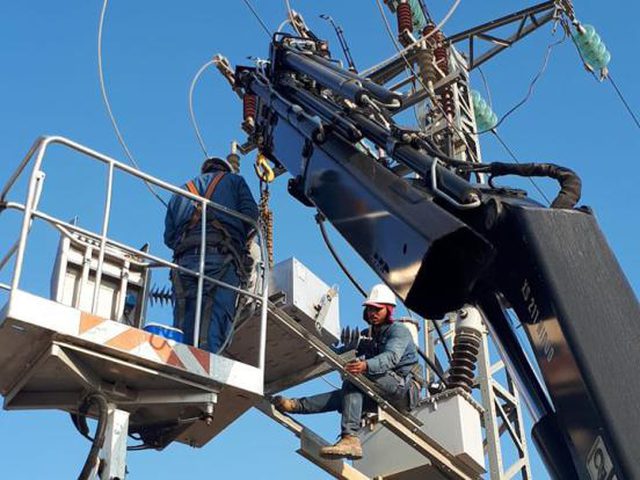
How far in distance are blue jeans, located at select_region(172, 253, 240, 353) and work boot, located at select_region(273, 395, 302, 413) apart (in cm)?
95

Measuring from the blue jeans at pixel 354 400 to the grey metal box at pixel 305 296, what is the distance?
0.64m

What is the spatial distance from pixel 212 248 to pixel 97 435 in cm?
211

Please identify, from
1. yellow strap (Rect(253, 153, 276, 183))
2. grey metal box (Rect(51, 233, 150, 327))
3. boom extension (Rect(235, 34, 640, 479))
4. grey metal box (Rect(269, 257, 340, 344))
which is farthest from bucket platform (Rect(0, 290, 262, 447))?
yellow strap (Rect(253, 153, 276, 183))

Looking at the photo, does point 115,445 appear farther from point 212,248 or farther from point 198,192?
point 198,192

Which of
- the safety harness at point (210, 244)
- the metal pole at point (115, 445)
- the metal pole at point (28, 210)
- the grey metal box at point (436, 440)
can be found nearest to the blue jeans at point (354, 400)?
the grey metal box at point (436, 440)

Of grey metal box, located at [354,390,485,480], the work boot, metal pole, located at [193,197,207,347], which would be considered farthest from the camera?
grey metal box, located at [354,390,485,480]

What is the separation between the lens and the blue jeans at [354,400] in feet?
26.0

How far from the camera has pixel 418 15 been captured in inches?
567

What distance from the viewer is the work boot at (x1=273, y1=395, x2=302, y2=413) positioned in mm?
8148

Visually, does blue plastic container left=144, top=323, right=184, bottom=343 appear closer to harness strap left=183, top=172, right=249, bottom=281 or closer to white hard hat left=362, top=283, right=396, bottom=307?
harness strap left=183, top=172, right=249, bottom=281

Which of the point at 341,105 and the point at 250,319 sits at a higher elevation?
the point at 341,105

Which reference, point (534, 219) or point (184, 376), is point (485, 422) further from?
point (534, 219)

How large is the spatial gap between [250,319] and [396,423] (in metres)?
1.48

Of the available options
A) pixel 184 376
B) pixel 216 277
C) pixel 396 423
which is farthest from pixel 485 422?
pixel 184 376
